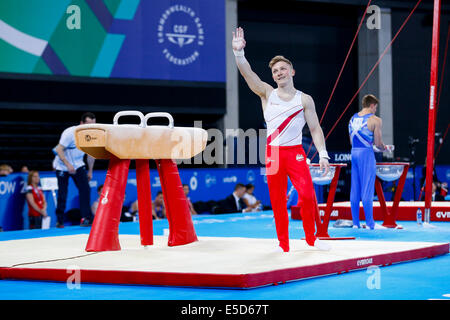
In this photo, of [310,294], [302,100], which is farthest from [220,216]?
[310,294]

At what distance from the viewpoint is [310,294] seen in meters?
4.00

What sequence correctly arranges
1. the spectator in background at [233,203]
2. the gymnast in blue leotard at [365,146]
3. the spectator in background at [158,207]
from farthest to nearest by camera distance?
the spectator in background at [233,203] < the spectator in background at [158,207] < the gymnast in blue leotard at [365,146]

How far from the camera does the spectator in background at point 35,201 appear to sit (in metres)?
9.45

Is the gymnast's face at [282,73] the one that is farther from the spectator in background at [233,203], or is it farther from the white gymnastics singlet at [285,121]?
the spectator in background at [233,203]

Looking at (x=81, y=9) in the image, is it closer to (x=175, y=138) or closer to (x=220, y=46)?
(x=220, y=46)

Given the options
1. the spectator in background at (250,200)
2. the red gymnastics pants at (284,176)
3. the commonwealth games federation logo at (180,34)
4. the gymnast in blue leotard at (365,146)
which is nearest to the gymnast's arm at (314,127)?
the red gymnastics pants at (284,176)

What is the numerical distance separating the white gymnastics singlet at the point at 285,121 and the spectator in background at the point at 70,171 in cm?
414

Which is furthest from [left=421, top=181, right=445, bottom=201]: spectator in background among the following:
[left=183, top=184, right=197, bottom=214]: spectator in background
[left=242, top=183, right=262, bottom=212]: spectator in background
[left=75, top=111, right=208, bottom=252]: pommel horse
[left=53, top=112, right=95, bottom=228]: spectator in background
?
[left=75, top=111, right=208, bottom=252]: pommel horse

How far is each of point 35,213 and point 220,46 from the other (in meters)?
6.86

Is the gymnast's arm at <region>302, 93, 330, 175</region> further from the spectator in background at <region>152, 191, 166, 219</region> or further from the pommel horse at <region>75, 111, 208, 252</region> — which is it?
the spectator in background at <region>152, 191, 166, 219</region>

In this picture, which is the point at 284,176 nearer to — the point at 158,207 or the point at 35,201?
the point at 35,201

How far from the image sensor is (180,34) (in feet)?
47.8

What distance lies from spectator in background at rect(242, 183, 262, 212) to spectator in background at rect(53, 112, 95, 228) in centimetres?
354

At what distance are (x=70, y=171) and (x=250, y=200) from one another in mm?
4090
